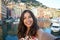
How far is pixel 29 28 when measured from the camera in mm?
2145

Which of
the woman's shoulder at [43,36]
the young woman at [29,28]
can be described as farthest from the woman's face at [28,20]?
the woman's shoulder at [43,36]

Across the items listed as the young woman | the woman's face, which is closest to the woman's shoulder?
the young woman

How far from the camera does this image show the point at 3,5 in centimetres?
224

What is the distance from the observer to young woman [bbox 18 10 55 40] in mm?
2123

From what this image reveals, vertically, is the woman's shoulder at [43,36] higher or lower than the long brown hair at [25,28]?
lower

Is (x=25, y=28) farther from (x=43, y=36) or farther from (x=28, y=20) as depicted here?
(x=43, y=36)

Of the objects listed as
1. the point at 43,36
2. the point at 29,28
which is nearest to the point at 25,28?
the point at 29,28

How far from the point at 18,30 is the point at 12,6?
323mm

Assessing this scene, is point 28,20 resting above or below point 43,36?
above

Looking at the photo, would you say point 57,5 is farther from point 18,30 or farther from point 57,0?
point 18,30

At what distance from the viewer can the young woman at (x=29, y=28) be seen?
2123mm

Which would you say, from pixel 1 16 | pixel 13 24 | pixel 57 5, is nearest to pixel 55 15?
pixel 57 5

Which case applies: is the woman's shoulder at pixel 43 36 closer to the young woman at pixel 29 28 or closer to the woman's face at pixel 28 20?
the young woman at pixel 29 28

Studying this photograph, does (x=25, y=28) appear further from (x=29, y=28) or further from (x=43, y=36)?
(x=43, y=36)
